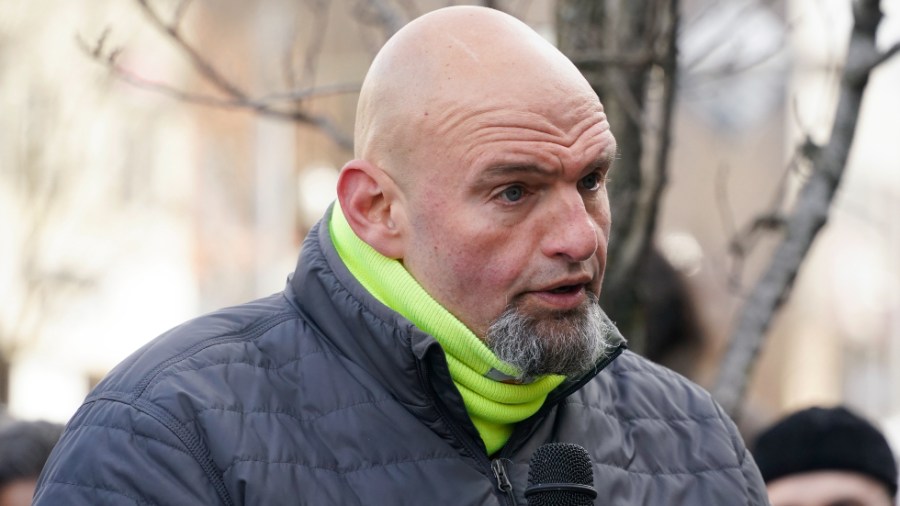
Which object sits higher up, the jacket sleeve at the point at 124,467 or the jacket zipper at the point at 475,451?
the jacket sleeve at the point at 124,467

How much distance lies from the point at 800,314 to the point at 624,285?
17573 mm

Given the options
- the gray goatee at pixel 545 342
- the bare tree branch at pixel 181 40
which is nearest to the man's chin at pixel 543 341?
the gray goatee at pixel 545 342

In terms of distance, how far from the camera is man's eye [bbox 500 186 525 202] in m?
3.02

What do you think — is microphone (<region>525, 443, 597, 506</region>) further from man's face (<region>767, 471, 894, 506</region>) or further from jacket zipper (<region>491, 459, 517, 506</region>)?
man's face (<region>767, 471, 894, 506</region>)

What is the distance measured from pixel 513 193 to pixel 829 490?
6.88 feet

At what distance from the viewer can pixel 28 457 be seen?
4996 mm

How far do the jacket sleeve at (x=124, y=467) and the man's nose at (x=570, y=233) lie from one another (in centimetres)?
79

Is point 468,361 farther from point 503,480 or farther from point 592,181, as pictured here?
point 592,181

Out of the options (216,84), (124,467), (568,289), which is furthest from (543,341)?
(216,84)

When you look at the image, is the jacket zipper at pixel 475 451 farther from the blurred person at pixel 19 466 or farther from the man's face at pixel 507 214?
the blurred person at pixel 19 466

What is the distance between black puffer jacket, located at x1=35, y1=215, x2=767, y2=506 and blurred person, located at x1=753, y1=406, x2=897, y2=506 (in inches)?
56.9

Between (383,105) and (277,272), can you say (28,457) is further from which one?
(277,272)

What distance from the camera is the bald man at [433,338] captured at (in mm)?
2816

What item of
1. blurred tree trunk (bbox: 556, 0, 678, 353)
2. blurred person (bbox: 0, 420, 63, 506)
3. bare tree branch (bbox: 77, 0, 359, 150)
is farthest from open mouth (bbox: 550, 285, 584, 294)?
blurred person (bbox: 0, 420, 63, 506)
